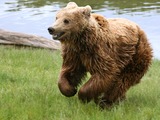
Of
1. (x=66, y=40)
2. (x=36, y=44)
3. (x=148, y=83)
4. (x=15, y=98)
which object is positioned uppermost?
(x=66, y=40)

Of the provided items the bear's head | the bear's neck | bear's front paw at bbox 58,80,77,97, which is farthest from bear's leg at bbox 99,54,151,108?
the bear's head

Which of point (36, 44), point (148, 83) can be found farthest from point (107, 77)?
point (36, 44)

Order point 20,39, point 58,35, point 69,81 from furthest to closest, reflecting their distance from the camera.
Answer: point 20,39 → point 69,81 → point 58,35

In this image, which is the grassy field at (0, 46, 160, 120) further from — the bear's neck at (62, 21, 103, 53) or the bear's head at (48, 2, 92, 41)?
the bear's head at (48, 2, 92, 41)

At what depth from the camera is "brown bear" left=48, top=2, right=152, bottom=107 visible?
21.6 ft

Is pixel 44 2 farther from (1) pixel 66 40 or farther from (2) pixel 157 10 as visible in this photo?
(1) pixel 66 40

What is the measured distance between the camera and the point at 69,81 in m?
7.19

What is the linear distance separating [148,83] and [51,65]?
99.9 inches

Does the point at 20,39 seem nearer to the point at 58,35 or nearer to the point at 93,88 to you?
the point at 93,88

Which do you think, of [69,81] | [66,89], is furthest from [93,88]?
[69,81]

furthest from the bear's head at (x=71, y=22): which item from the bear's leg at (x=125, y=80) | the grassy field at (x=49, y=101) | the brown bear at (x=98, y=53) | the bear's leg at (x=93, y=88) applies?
the bear's leg at (x=125, y=80)

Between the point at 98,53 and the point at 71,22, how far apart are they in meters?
0.61

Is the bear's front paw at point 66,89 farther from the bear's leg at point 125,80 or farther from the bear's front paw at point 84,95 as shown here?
the bear's leg at point 125,80

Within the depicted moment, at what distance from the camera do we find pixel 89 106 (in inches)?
264
